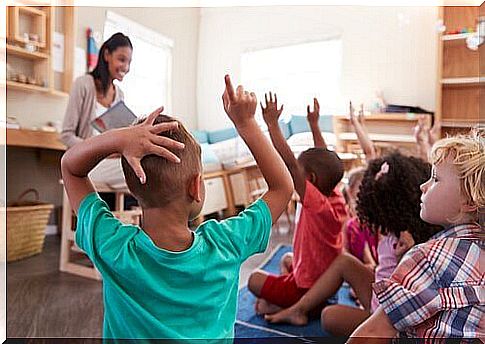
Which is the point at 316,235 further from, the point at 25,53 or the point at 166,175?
the point at 25,53

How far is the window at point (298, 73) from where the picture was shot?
86cm

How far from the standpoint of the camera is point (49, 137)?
105 centimetres

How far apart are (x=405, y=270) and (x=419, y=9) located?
435 mm

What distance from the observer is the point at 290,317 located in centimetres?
116

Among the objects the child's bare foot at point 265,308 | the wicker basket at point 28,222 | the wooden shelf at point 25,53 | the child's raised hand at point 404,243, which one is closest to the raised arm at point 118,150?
the wooden shelf at point 25,53

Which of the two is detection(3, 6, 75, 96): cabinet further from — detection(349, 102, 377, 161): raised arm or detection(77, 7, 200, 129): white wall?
detection(349, 102, 377, 161): raised arm

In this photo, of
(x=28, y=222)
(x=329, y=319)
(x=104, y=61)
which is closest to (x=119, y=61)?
(x=104, y=61)

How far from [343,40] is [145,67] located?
326mm

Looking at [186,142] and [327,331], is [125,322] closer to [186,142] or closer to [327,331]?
[186,142]

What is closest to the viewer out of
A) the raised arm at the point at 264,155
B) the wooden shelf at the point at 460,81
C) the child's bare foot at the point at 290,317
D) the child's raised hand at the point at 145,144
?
the child's raised hand at the point at 145,144

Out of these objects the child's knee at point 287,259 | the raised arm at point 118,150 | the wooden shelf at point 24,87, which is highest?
the wooden shelf at point 24,87

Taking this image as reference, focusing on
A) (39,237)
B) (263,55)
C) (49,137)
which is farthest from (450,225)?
(39,237)

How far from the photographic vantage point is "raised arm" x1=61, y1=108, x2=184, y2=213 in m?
0.59

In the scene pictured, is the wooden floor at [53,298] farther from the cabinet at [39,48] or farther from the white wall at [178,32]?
the cabinet at [39,48]
